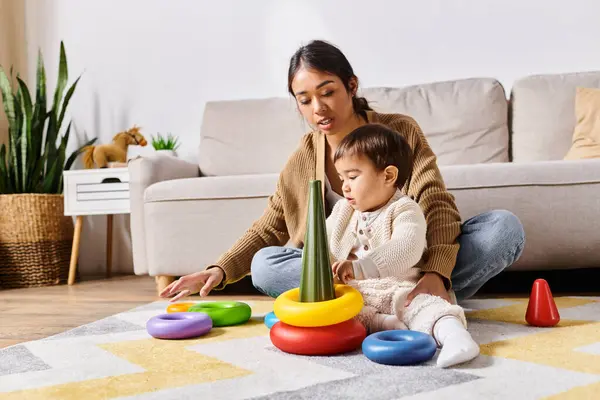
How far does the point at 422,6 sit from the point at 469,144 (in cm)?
80

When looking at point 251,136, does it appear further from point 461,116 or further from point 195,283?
point 195,283

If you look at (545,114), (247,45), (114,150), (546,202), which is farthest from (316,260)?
(247,45)

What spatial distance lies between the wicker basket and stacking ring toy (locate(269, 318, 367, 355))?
6.80 feet

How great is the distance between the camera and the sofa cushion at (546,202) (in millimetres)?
1938

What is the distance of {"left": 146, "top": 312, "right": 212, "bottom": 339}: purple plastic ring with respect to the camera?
1.33 metres

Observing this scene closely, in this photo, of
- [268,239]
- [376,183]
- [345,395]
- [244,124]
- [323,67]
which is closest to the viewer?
[345,395]

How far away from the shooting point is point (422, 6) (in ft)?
9.80

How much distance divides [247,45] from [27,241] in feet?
4.70

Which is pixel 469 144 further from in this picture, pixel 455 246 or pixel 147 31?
pixel 147 31

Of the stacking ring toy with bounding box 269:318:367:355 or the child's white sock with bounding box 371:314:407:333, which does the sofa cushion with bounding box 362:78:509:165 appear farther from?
the stacking ring toy with bounding box 269:318:367:355

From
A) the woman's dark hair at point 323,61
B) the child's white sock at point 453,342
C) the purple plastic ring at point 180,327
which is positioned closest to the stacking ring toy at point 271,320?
the purple plastic ring at point 180,327

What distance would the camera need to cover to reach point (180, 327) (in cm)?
133

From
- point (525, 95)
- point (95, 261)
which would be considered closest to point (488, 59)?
point (525, 95)

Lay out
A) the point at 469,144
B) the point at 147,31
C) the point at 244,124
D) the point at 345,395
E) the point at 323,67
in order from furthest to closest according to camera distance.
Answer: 1. the point at 147,31
2. the point at 244,124
3. the point at 469,144
4. the point at 323,67
5. the point at 345,395
